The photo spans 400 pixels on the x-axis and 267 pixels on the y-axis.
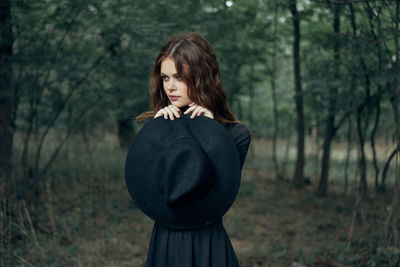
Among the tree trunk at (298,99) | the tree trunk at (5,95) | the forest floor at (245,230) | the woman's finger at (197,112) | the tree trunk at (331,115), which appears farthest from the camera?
the tree trunk at (298,99)

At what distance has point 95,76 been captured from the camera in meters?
5.84

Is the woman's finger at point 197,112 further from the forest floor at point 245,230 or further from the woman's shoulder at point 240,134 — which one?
the forest floor at point 245,230

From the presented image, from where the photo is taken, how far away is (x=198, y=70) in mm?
1666

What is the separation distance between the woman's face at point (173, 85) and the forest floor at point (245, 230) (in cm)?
247

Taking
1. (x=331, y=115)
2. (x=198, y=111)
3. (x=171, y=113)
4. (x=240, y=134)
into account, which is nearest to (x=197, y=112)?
(x=198, y=111)

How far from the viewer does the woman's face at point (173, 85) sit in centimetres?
168

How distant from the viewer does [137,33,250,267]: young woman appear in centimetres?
163

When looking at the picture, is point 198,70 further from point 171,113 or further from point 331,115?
point 331,115

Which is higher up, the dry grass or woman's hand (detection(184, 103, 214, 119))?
woman's hand (detection(184, 103, 214, 119))

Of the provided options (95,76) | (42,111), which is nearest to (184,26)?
(95,76)

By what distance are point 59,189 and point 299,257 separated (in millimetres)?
4363

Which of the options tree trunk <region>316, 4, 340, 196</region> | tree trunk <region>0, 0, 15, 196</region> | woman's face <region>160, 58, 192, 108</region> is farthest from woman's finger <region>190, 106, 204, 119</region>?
tree trunk <region>316, 4, 340, 196</region>

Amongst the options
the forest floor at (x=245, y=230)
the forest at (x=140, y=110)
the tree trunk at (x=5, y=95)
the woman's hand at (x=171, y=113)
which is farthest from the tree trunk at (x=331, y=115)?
the tree trunk at (x=5, y=95)

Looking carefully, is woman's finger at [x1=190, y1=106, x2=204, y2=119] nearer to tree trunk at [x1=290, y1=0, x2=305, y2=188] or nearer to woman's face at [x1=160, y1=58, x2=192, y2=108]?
woman's face at [x1=160, y1=58, x2=192, y2=108]
